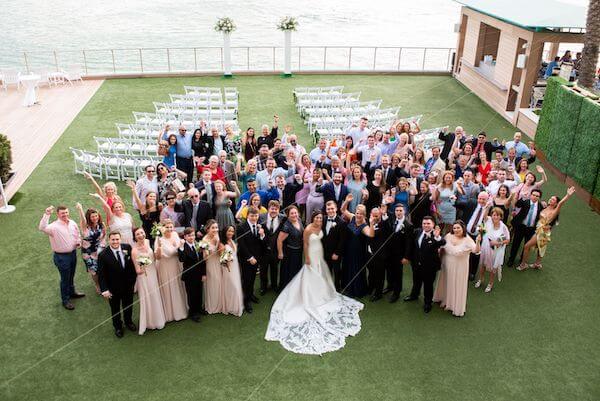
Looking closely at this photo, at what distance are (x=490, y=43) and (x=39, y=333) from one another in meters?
18.6

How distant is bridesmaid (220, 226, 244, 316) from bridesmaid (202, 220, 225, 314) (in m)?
0.07

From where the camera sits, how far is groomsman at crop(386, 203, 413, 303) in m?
7.90

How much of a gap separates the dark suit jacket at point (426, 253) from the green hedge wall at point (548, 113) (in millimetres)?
7859

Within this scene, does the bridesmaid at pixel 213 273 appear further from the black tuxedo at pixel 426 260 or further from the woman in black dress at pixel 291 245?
the black tuxedo at pixel 426 260

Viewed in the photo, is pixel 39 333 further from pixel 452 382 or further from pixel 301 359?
pixel 452 382

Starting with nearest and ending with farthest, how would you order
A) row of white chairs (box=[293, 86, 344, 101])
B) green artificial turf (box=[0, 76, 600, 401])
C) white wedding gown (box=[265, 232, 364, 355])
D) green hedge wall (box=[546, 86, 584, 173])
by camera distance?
green artificial turf (box=[0, 76, 600, 401]), white wedding gown (box=[265, 232, 364, 355]), green hedge wall (box=[546, 86, 584, 173]), row of white chairs (box=[293, 86, 344, 101])

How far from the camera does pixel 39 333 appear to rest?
25.1 feet

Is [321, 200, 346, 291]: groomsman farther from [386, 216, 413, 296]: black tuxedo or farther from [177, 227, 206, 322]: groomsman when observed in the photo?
[177, 227, 206, 322]: groomsman

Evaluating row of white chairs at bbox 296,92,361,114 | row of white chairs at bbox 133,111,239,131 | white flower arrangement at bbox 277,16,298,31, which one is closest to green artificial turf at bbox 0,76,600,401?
row of white chairs at bbox 133,111,239,131

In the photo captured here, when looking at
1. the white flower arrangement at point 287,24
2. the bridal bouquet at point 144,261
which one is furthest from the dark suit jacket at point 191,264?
the white flower arrangement at point 287,24

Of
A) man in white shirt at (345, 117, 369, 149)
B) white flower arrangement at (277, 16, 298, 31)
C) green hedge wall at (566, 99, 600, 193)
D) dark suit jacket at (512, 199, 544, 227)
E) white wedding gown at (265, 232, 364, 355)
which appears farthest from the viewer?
white flower arrangement at (277, 16, 298, 31)

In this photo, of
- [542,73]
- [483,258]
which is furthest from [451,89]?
[483,258]

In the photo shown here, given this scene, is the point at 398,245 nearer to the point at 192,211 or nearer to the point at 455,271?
the point at 455,271

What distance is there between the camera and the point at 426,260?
25.5 feet
